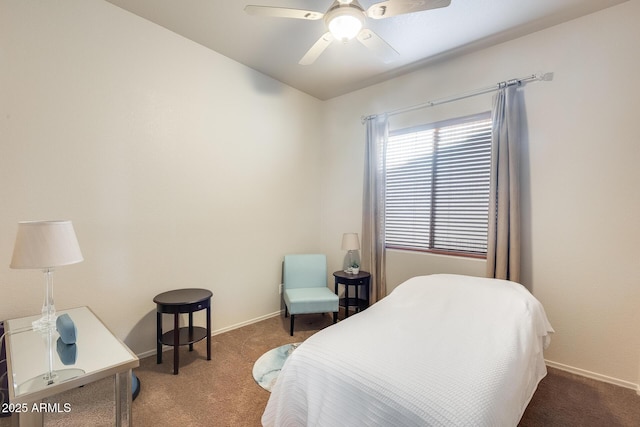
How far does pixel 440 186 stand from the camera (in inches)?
121

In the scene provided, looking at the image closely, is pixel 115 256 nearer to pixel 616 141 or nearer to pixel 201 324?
pixel 201 324

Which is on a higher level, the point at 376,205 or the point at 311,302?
the point at 376,205

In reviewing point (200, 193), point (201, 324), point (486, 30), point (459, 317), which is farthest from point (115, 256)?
point (486, 30)

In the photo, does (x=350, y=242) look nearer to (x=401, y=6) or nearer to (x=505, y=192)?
(x=505, y=192)

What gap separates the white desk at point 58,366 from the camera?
114 centimetres

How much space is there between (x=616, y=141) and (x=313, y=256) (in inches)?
114

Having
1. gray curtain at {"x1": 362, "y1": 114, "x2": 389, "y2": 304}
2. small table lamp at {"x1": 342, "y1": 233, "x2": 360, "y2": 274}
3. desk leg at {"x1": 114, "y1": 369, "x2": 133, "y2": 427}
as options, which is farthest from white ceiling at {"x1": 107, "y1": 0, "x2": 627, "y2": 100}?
desk leg at {"x1": 114, "y1": 369, "x2": 133, "y2": 427}

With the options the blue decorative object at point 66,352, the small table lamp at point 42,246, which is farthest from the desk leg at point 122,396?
the small table lamp at point 42,246

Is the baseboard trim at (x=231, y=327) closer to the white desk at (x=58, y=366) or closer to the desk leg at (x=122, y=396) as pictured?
the white desk at (x=58, y=366)

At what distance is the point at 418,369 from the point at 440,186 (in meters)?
2.25

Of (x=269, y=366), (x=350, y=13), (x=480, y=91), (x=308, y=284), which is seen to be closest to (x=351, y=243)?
(x=308, y=284)

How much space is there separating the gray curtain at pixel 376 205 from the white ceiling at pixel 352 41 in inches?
26.4

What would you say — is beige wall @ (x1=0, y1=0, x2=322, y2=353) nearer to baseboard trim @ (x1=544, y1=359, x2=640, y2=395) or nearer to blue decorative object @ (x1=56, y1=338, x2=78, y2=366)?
blue decorative object @ (x1=56, y1=338, x2=78, y2=366)

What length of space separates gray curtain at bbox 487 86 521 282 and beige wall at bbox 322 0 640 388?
0.14 metres
